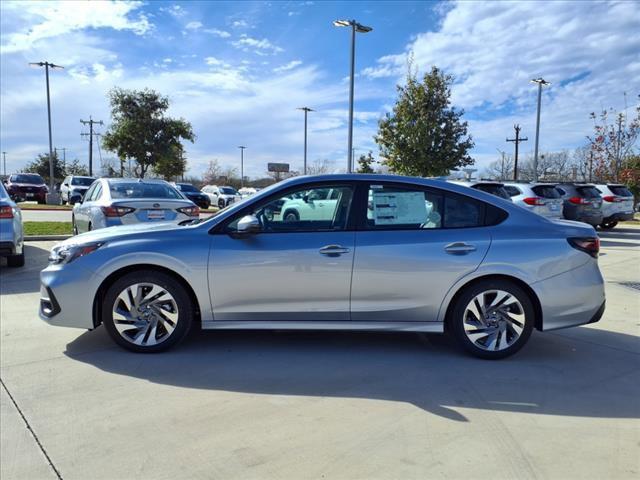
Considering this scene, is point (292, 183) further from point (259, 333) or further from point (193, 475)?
point (193, 475)

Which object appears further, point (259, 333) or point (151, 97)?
point (151, 97)

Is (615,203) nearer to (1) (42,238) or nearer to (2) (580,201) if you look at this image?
(2) (580,201)

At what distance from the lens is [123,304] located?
4266 mm

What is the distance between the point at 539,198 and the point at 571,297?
10.8 metres

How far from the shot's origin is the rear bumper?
4.21 meters

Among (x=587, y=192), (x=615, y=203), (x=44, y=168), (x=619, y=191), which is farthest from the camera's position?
(x=44, y=168)

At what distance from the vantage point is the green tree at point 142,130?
28.6 meters

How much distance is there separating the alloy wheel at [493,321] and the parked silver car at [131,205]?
476cm

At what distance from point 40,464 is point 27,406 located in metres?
0.82

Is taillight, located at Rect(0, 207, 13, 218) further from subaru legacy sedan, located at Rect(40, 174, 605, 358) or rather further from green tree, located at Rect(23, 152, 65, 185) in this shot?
green tree, located at Rect(23, 152, 65, 185)

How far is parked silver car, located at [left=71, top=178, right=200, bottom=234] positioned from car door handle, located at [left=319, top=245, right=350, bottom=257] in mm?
3977

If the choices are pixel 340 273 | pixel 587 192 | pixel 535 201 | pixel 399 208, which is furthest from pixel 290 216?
pixel 587 192

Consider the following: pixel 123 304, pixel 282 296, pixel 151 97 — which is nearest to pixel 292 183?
pixel 282 296

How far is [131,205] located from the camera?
7.96 meters
